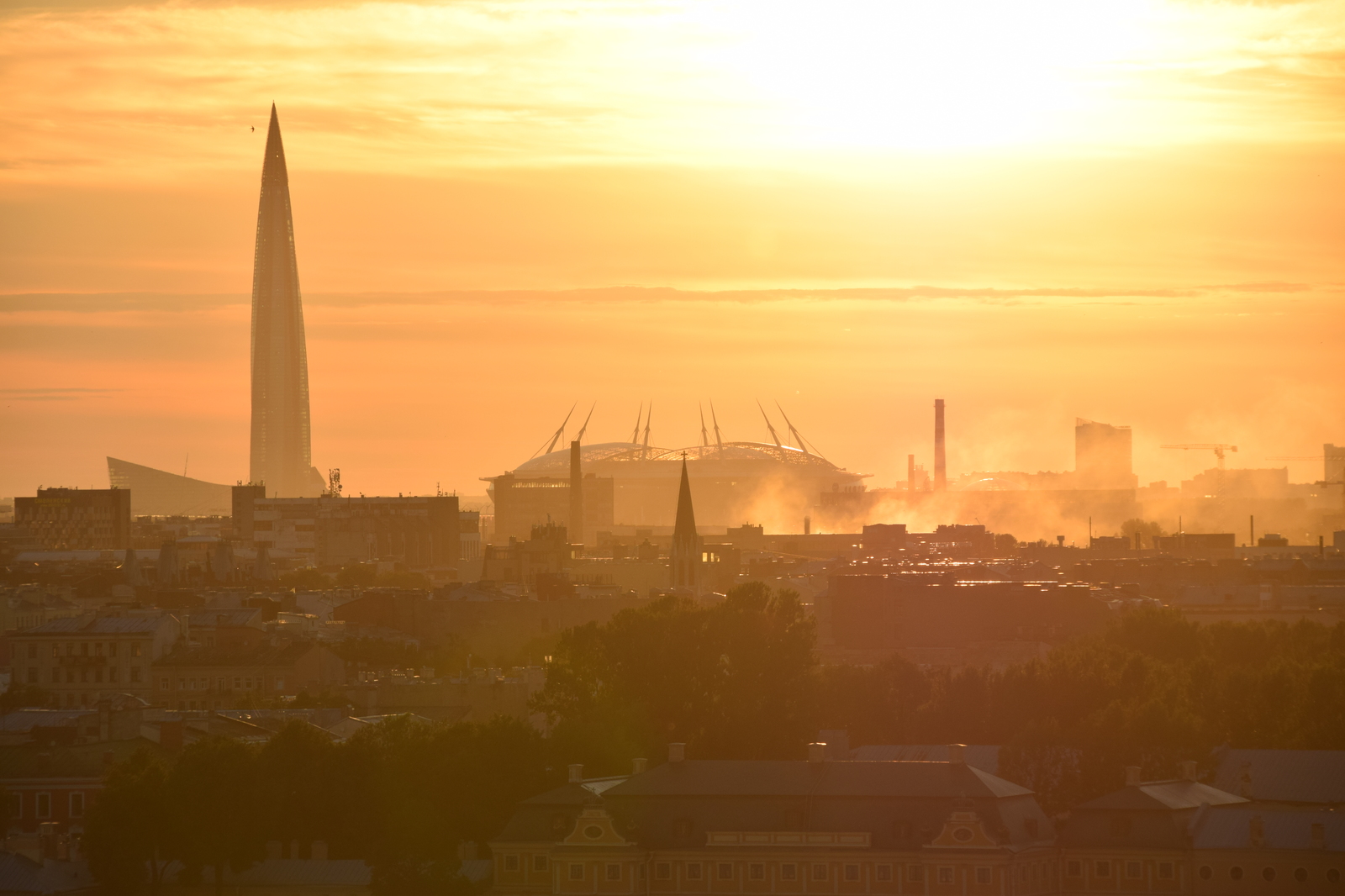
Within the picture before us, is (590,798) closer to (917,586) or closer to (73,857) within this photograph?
(73,857)

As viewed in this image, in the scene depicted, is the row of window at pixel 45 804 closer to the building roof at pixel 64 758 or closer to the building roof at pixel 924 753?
the building roof at pixel 64 758

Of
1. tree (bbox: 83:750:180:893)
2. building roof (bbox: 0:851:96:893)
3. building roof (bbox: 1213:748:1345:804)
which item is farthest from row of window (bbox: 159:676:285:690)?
building roof (bbox: 1213:748:1345:804)

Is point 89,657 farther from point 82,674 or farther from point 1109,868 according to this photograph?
point 1109,868

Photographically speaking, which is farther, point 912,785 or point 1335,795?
point 1335,795

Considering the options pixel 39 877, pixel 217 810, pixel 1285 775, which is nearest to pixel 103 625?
pixel 217 810

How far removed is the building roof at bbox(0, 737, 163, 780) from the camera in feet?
248

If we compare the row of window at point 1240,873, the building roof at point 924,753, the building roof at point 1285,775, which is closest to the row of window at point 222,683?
the building roof at point 924,753

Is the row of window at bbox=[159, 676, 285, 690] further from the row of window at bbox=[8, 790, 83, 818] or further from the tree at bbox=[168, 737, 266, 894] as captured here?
the tree at bbox=[168, 737, 266, 894]

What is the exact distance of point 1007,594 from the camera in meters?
130

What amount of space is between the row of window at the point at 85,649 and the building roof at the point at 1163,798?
5714 cm

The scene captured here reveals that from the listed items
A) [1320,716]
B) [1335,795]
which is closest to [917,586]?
Answer: [1320,716]

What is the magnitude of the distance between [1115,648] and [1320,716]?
15.6m

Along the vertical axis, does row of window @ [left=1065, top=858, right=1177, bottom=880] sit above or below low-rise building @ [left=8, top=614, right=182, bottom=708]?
below

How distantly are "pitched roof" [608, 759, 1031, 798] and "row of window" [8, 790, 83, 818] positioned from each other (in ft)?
60.0
